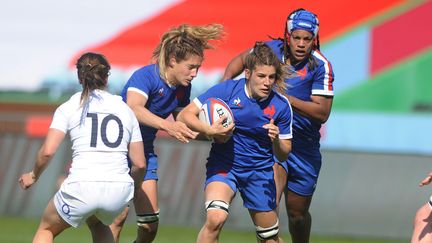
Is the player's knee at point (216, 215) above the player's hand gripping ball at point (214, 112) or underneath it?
underneath

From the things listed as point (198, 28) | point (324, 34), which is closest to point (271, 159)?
point (198, 28)

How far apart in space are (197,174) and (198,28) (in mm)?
6865

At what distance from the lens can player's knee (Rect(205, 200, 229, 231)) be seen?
8.00 m

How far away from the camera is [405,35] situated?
2241 cm

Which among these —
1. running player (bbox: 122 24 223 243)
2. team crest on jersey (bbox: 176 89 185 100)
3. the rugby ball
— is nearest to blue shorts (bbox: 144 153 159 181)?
running player (bbox: 122 24 223 243)

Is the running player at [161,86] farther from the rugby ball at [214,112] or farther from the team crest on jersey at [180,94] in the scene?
the rugby ball at [214,112]

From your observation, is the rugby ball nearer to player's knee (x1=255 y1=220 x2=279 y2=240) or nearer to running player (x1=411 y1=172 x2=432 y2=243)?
player's knee (x1=255 y1=220 x2=279 y2=240)

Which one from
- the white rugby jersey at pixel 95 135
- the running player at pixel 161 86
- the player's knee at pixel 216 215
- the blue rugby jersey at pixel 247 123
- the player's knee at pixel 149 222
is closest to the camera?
the white rugby jersey at pixel 95 135

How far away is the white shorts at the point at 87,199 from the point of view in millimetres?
7500

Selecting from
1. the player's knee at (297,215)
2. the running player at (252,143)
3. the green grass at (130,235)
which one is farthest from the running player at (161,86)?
the green grass at (130,235)

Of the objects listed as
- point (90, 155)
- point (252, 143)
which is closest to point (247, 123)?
point (252, 143)

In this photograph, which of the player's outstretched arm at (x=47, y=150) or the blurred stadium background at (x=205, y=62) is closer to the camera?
the player's outstretched arm at (x=47, y=150)

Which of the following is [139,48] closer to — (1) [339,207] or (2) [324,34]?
(2) [324,34]

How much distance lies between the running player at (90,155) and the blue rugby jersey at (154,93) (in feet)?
3.19
